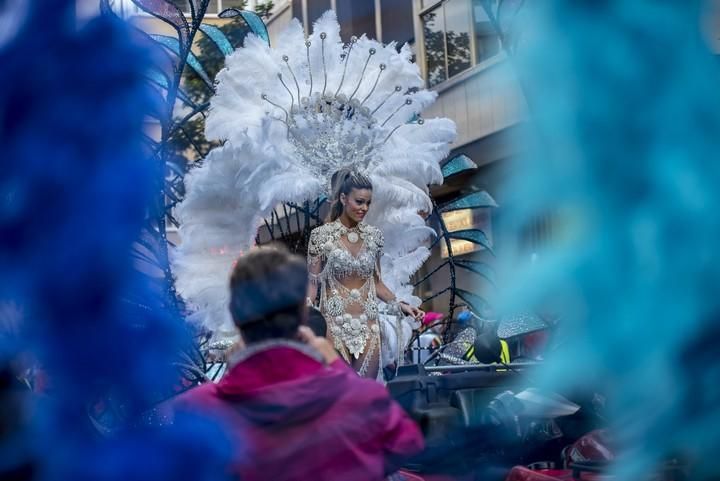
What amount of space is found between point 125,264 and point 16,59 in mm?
372

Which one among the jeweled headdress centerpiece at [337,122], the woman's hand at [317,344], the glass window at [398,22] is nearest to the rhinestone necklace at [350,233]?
the jeweled headdress centerpiece at [337,122]

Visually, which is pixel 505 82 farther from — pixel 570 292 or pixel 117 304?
pixel 117 304

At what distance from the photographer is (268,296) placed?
7.63ft

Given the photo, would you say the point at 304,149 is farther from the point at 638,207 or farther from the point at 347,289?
the point at 638,207

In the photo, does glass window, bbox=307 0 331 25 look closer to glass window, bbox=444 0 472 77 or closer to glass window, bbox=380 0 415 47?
glass window, bbox=380 0 415 47

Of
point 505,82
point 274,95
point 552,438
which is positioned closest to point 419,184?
point 274,95

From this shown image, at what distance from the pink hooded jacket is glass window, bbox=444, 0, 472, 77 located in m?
10.7

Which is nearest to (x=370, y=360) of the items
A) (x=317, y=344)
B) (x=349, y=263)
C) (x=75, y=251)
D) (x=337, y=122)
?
(x=349, y=263)

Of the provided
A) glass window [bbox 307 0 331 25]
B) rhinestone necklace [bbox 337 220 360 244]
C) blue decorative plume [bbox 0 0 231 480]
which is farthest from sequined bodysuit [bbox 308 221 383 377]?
glass window [bbox 307 0 331 25]

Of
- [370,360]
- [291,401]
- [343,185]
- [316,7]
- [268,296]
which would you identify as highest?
[316,7]

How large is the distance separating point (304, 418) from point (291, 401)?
0.18 ft

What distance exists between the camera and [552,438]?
4.47 metres

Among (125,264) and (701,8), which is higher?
(701,8)

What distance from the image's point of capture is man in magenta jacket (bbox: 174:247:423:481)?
2.23 meters
